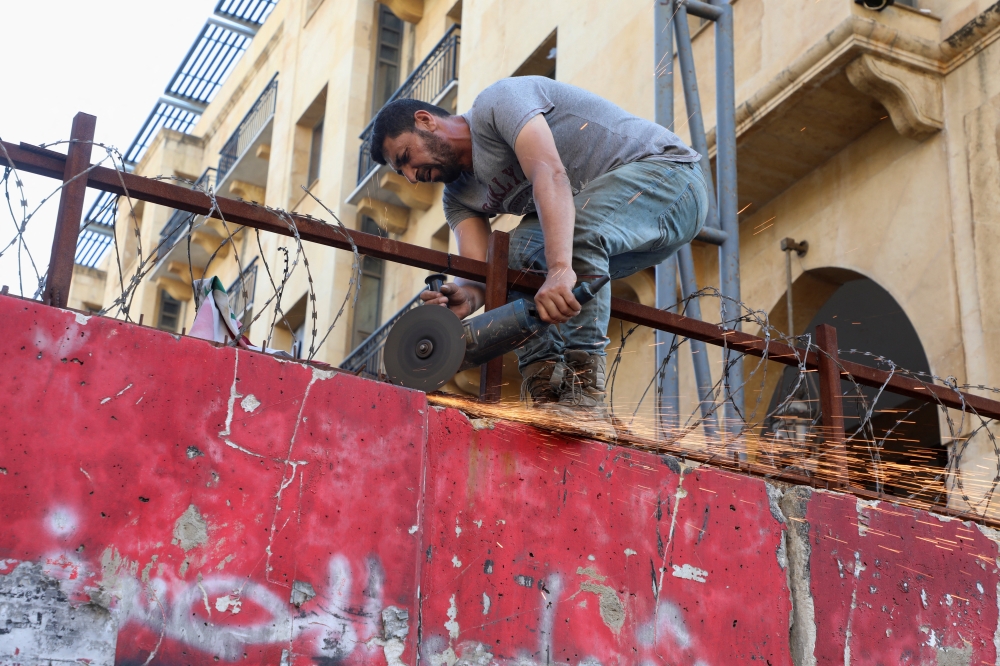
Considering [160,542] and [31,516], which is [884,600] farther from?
[31,516]

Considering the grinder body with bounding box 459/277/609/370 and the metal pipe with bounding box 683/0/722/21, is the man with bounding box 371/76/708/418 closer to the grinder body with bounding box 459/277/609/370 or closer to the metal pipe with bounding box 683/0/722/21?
the grinder body with bounding box 459/277/609/370

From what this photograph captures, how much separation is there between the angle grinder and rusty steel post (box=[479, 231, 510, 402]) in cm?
9

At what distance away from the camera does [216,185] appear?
21.2 m

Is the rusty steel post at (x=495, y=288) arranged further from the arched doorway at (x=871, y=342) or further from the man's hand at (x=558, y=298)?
the arched doorway at (x=871, y=342)

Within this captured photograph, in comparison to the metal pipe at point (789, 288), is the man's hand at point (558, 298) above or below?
below

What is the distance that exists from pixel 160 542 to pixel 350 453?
20.7 inches

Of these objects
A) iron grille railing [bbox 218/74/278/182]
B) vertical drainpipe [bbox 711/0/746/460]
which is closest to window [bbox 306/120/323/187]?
iron grille railing [bbox 218/74/278/182]

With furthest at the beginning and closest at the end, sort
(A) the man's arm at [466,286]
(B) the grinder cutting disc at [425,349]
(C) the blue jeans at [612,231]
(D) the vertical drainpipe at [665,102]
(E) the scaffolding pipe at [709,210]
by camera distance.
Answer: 1. (D) the vertical drainpipe at [665,102]
2. (E) the scaffolding pipe at [709,210]
3. (A) the man's arm at [466,286]
4. (C) the blue jeans at [612,231]
5. (B) the grinder cutting disc at [425,349]

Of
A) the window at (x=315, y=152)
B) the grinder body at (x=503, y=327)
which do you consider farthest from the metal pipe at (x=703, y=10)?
the window at (x=315, y=152)

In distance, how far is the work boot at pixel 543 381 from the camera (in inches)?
145

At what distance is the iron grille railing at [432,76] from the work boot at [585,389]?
10612 millimetres

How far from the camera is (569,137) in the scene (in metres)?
3.92

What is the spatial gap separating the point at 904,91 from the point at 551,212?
436 cm

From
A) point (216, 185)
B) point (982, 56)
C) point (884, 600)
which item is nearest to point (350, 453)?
point (884, 600)
